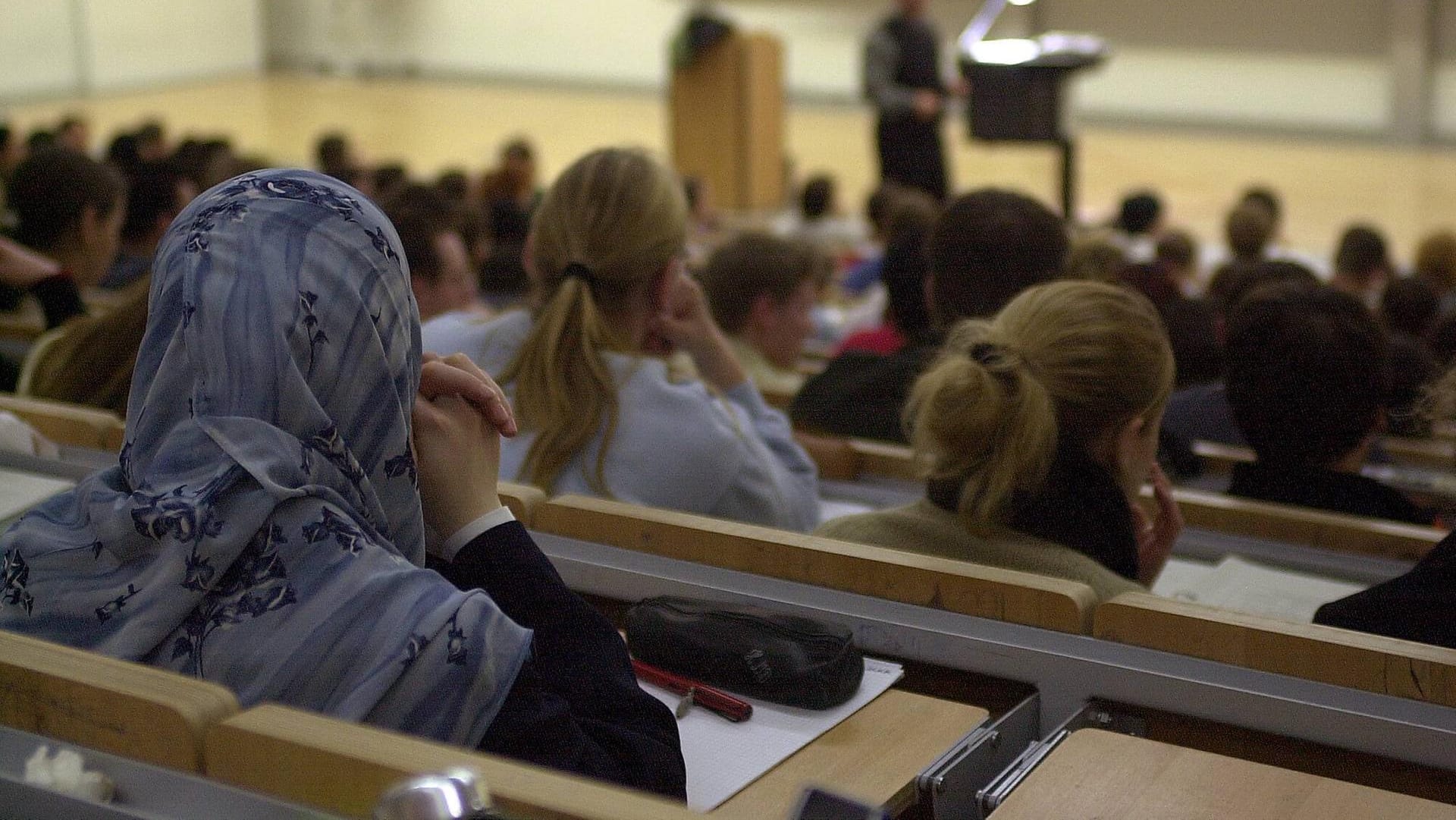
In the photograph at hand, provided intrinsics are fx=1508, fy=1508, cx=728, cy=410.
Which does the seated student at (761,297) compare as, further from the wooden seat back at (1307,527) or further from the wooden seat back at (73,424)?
the wooden seat back at (73,424)

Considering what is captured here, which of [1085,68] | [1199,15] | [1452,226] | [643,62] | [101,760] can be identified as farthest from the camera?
[643,62]

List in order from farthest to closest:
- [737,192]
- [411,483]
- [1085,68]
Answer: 1. [737,192]
2. [1085,68]
3. [411,483]

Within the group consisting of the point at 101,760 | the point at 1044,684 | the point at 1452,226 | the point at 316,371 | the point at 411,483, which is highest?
the point at 316,371

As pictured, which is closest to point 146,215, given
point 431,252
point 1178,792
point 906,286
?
point 431,252

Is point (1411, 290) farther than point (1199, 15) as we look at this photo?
No

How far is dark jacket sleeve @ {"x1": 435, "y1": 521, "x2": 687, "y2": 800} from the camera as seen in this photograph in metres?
1.14

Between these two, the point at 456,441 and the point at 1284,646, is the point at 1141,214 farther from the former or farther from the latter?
the point at 456,441

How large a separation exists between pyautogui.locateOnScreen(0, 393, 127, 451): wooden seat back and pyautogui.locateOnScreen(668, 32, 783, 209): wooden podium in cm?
665

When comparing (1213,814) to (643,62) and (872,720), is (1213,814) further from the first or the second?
(643,62)

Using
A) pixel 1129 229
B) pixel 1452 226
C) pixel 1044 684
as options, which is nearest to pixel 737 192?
pixel 1129 229

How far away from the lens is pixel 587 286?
2279 mm

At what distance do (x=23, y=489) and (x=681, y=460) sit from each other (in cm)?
85

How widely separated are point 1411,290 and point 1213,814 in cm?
313

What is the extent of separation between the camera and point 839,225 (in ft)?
25.3
